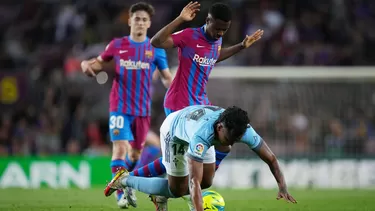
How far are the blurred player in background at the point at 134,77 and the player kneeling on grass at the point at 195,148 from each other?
82.8 inches

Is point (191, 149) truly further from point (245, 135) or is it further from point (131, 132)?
point (131, 132)

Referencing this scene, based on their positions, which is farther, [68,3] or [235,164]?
[68,3]

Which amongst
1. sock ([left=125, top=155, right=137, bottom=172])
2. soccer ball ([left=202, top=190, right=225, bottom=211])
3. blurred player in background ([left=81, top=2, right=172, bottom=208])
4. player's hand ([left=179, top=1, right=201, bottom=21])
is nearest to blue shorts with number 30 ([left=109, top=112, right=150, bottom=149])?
blurred player in background ([left=81, top=2, right=172, bottom=208])

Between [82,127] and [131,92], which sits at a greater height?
[131,92]

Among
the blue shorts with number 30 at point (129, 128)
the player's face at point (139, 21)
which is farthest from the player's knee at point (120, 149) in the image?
the player's face at point (139, 21)

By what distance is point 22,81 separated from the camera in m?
20.5

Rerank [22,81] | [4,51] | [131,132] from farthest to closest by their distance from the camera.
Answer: [4,51] → [22,81] → [131,132]

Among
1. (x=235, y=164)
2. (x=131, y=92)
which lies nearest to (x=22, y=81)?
(x=235, y=164)

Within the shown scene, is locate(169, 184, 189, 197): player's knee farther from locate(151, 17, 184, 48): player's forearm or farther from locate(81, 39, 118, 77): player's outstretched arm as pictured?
locate(81, 39, 118, 77): player's outstretched arm

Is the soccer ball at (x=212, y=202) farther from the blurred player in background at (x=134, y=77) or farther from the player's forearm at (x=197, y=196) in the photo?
the blurred player in background at (x=134, y=77)

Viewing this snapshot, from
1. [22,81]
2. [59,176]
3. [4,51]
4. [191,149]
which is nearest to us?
[191,149]

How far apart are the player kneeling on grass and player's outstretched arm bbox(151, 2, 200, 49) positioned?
105cm

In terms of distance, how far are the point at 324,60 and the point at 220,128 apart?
1331cm

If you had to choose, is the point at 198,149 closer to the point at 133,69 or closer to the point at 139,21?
the point at 133,69
